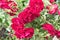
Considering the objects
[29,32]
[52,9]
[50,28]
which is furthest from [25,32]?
[52,9]

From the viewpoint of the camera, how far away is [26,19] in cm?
141

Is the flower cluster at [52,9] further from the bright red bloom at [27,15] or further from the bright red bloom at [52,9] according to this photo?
the bright red bloom at [27,15]

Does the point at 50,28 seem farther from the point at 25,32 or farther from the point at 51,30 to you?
the point at 25,32

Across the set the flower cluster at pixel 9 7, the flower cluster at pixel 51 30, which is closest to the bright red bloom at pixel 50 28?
the flower cluster at pixel 51 30

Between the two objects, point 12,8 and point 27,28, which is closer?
point 27,28

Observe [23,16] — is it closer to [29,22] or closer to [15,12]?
[29,22]

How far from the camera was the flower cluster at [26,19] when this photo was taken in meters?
1.38

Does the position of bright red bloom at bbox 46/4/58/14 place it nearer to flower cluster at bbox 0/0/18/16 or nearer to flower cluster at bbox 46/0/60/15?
flower cluster at bbox 46/0/60/15

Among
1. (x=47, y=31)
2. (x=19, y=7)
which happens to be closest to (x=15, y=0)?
(x=19, y=7)

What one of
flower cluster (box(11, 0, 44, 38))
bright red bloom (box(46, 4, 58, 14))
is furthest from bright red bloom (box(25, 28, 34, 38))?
bright red bloom (box(46, 4, 58, 14))

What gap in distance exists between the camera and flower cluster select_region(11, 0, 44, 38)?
4.54 ft

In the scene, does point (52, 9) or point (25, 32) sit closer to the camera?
point (25, 32)

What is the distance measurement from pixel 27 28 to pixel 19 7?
310 millimetres

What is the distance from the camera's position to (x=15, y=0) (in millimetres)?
1704
